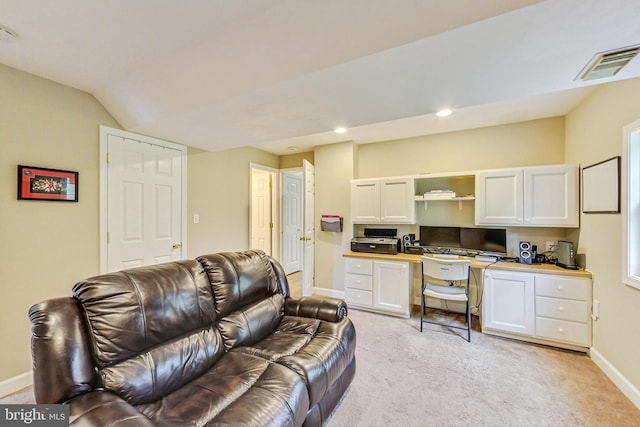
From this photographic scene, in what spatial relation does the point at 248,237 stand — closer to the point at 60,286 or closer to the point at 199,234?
the point at 199,234

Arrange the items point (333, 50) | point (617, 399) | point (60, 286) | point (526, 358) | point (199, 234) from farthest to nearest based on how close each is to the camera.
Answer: point (199, 234)
point (526, 358)
point (60, 286)
point (617, 399)
point (333, 50)

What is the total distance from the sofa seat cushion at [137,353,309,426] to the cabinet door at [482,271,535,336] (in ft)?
7.83

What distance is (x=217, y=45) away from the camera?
65.4 inches

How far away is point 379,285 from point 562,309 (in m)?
1.79

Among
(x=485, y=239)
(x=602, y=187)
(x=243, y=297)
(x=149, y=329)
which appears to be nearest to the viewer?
(x=149, y=329)

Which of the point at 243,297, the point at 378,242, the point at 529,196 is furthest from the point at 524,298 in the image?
the point at 243,297

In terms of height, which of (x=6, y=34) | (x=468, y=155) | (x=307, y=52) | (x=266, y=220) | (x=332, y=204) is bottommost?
(x=266, y=220)

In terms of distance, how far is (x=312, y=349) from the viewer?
1.57 metres

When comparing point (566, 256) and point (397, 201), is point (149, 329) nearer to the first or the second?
point (397, 201)

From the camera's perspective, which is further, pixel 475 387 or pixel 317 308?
pixel 317 308

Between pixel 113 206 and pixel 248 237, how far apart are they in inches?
73.0

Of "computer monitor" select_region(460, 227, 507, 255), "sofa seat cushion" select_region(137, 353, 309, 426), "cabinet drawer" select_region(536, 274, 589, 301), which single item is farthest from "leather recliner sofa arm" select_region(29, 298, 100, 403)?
"computer monitor" select_region(460, 227, 507, 255)

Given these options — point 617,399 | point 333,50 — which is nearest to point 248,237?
point 333,50

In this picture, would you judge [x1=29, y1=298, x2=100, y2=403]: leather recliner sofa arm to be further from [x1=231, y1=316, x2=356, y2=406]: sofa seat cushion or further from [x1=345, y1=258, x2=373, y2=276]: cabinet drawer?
[x1=345, y1=258, x2=373, y2=276]: cabinet drawer
